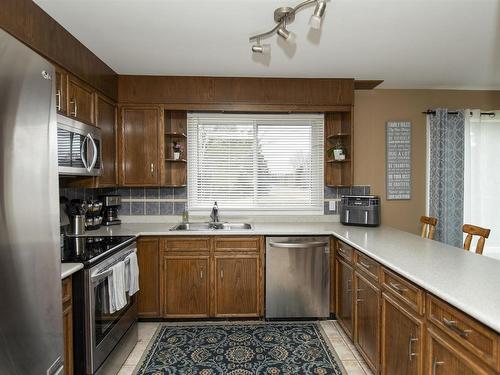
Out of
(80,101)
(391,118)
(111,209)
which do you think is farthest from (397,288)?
(111,209)

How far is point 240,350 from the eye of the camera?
8.21 feet

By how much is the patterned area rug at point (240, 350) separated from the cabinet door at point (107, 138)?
1.52m

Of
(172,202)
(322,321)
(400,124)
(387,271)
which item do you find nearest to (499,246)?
(400,124)

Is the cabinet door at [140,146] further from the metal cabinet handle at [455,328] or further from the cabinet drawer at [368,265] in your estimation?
the metal cabinet handle at [455,328]

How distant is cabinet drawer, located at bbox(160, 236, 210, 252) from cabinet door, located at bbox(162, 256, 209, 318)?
0.09 m

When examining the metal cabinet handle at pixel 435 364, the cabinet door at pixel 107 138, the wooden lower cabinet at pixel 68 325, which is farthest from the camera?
the cabinet door at pixel 107 138

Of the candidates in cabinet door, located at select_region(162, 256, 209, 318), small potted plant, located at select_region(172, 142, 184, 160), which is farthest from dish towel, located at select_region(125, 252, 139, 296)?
small potted plant, located at select_region(172, 142, 184, 160)

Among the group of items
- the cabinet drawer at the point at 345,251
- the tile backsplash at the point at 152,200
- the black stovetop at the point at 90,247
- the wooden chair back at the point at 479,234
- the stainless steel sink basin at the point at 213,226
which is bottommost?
the cabinet drawer at the point at 345,251

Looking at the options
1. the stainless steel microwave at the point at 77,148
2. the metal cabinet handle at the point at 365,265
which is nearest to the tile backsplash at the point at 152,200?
the stainless steel microwave at the point at 77,148

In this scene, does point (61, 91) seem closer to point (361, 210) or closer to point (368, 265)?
point (368, 265)

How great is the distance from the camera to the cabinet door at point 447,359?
1178 millimetres

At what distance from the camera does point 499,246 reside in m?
3.57

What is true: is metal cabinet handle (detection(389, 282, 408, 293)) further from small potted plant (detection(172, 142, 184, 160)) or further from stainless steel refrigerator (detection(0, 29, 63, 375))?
small potted plant (detection(172, 142, 184, 160))

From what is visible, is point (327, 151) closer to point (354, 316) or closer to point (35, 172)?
point (354, 316)
